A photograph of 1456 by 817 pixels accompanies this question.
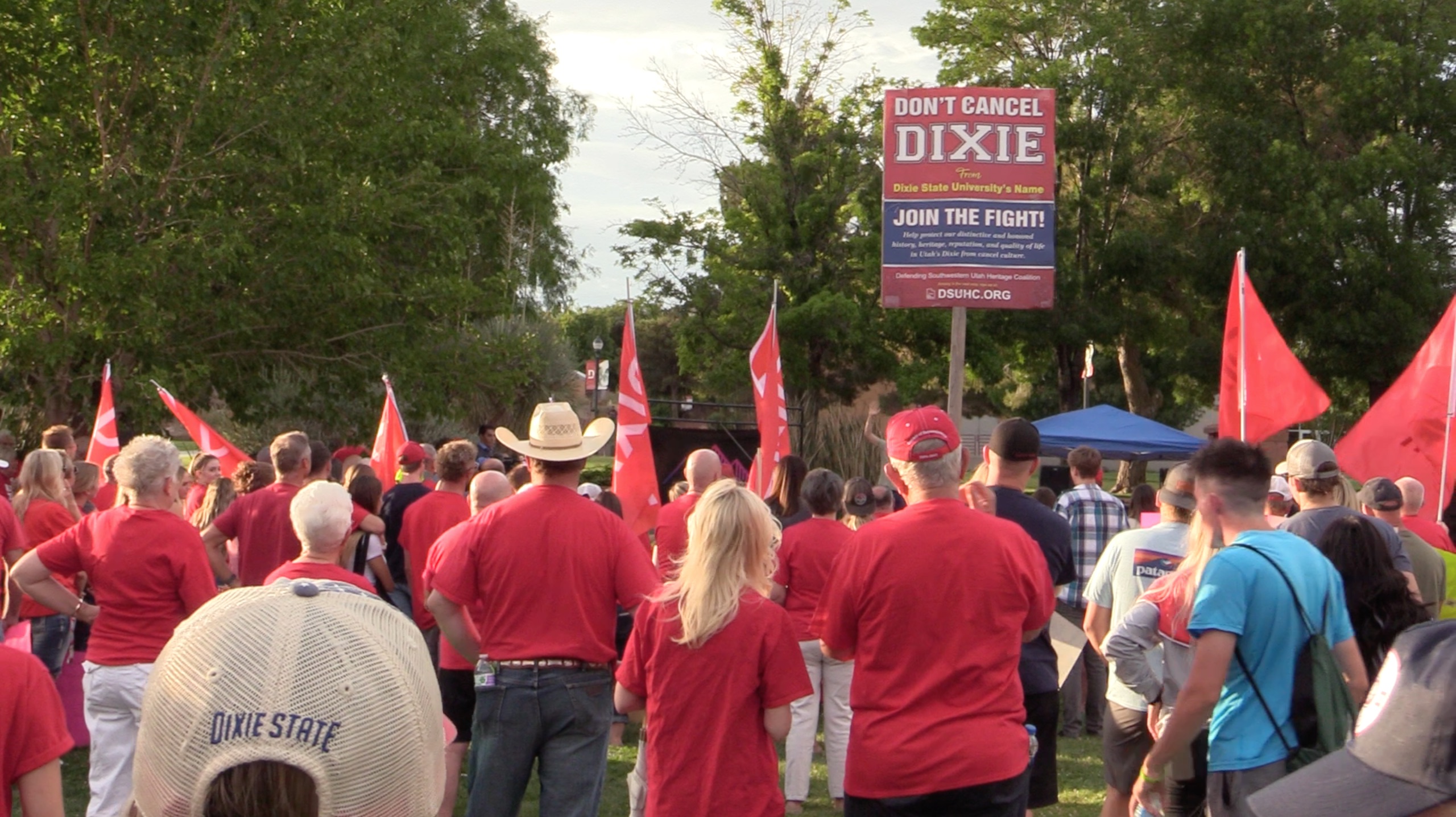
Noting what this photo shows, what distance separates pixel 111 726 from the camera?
5.81 metres

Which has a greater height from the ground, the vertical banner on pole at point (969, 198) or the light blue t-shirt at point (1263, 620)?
the vertical banner on pole at point (969, 198)

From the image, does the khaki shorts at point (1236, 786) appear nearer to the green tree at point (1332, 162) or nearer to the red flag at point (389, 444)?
the red flag at point (389, 444)

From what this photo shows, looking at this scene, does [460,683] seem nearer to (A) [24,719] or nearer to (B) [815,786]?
(B) [815,786]

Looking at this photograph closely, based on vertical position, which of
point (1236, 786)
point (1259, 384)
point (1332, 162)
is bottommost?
point (1236, 786)

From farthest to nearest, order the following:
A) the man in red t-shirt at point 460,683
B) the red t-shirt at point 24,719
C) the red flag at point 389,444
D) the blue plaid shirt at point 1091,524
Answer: the red flag at point 389,444 → the blue plaid shirt at point 1091,524 → the man in red t-shirt at point 460,683 → the red t-shirt at point 24,719

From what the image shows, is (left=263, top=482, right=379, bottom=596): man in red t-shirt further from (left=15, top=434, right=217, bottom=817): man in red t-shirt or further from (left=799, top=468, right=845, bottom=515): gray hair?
(left=799, top=468, right=845, bottom=515): gray hair

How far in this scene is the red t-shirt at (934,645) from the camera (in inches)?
157

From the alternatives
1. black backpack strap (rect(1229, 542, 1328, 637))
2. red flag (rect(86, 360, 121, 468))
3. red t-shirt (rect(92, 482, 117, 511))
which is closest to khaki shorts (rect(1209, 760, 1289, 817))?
black backpack strap (rect(1229, 542, 1328, 637))

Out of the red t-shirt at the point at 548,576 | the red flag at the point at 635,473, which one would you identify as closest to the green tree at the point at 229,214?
the red flag at the point at 635,473

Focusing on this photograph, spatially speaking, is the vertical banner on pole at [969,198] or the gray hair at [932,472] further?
the vertical banner on pole at [969,198]

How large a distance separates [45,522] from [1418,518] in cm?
687

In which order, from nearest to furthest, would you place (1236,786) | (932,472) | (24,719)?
(24,719) → (1236,786) → (932,472)

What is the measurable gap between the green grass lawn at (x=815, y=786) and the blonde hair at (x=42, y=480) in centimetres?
146

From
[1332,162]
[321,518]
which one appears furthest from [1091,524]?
[1332,162]
